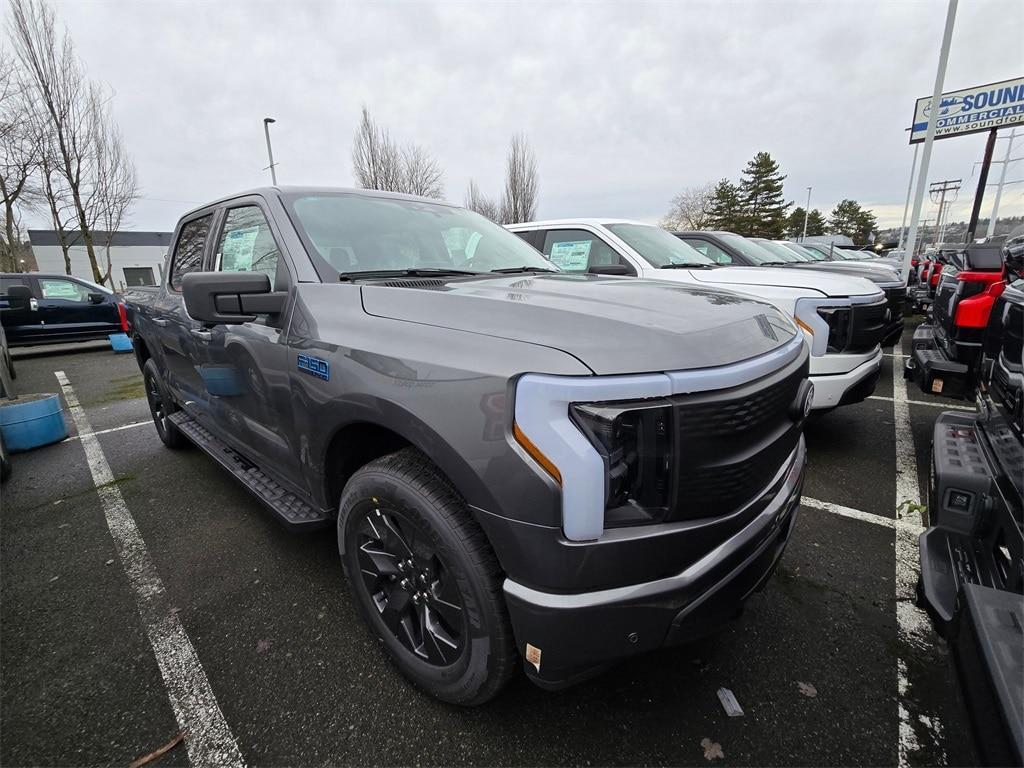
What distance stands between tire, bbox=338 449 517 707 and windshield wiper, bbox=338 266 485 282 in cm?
88

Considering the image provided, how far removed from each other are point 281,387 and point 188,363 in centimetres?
159

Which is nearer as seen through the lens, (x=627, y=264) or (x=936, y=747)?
(x=936, y=747)

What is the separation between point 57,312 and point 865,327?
13.8 meters

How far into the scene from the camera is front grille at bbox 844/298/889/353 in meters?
3.60

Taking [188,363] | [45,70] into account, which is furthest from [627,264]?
[45,70]

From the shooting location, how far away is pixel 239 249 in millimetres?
2689

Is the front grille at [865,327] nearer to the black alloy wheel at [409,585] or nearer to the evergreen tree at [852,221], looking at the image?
the black alloy wheel at [409,585]

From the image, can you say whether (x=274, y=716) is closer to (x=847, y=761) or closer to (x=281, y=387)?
(x=281, y=387)

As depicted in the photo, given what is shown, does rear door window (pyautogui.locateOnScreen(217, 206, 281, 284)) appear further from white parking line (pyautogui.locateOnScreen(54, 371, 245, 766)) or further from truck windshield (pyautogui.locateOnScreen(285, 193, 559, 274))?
white parking line (pyautogui.locateOnScreen(54, 371, 245, 766))

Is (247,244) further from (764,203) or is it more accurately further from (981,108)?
(764,203)

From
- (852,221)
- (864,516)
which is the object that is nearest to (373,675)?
(864,516)

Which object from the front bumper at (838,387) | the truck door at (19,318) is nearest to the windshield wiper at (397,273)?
the front bumper at (838,387)

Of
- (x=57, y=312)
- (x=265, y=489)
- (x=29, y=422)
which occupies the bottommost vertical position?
(x=29, y=422)

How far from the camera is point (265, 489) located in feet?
8.12
